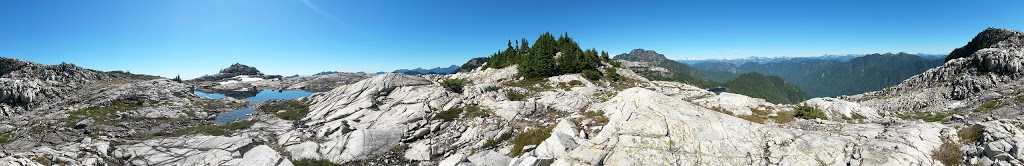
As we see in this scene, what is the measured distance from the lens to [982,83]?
50.0 metres

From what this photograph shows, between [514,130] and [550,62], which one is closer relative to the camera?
[514,130]

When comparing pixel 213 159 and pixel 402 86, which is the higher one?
pixel 402 86

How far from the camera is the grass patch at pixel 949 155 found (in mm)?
18161

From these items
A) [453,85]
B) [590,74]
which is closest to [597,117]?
[453,85]

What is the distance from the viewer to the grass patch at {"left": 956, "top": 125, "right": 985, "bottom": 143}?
20241mm

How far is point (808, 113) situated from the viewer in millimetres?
28938

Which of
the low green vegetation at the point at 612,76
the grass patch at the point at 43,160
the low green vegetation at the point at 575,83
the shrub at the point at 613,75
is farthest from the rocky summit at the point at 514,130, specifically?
the shrub at the point at 613,75

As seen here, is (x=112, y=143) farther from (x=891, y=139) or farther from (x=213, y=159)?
(x=891, y=139)

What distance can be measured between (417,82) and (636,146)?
3312 centimetres

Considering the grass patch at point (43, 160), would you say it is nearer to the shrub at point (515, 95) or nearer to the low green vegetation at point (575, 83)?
the shrub at point (515, 95)

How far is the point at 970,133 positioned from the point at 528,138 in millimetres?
24895

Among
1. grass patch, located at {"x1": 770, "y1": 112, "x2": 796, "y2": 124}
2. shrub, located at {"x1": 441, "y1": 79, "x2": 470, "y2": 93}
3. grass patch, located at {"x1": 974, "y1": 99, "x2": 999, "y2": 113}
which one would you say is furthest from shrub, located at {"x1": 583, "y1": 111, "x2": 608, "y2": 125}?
grass patch, located at {"x1": 974, "y1": 99, "x2": 999, "y2": 113}

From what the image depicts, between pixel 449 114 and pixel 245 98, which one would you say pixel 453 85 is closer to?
pixel 449 114

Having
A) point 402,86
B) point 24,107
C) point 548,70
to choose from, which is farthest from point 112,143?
point 548,70
